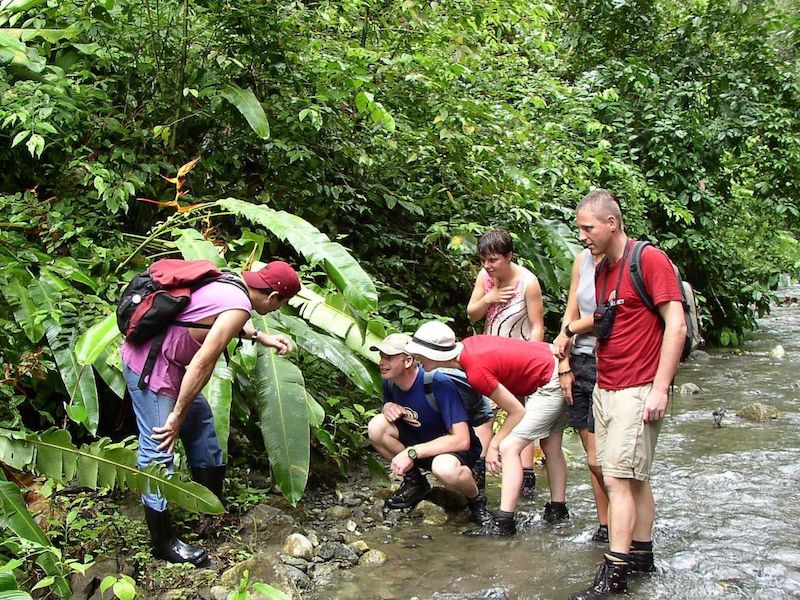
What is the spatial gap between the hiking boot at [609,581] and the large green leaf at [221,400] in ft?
6.43

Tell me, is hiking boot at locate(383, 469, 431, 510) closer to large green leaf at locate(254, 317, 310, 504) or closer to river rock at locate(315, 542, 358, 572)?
river rock at locate(315, 542, 358, 572)

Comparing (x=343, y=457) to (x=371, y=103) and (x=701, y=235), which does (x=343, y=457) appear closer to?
(x=371, y=103)

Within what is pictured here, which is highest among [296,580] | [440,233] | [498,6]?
[498,6]

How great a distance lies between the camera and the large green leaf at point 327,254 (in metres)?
4.74

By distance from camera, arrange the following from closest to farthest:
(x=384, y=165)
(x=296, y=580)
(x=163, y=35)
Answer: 1. (x=296, y=580)
2. (x=163, y=35)
3. (x=384, y=165)

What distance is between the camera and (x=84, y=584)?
11.7ft

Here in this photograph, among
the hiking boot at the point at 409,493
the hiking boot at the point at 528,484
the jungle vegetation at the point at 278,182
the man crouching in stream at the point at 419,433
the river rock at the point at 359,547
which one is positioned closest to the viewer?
the river rock at the point at 359,547

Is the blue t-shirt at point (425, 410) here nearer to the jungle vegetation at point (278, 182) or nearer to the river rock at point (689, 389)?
the jungle vegetation at point (278, 182)

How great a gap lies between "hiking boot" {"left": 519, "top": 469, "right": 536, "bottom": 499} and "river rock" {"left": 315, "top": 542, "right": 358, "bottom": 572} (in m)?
1.57

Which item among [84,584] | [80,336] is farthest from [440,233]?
[84,584]

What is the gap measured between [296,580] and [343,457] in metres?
1.67

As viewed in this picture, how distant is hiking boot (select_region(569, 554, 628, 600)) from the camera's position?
3.73m

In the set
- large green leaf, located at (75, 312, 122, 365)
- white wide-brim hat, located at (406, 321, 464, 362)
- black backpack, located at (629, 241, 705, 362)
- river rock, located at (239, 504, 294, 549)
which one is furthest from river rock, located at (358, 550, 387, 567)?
black backpack, located at (629, 241, 705, 362)

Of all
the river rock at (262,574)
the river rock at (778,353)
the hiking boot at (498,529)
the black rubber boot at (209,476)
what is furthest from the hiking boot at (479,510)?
the river rock at (778,353)
